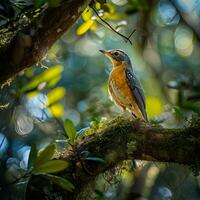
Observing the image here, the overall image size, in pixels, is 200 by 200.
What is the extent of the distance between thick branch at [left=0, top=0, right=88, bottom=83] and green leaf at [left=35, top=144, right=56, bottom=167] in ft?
1.59

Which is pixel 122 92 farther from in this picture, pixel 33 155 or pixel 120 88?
pixel 33 155

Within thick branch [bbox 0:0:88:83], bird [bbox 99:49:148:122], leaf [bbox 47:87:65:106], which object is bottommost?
bird [bbox 99:49:148:122]

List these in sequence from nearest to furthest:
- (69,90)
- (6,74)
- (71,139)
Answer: (6,74) → (71,139) → (69,90)

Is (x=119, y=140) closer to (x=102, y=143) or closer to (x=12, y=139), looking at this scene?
(x=102, y=143)

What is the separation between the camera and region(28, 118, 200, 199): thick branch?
3.00 meters

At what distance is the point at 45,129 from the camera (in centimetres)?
531

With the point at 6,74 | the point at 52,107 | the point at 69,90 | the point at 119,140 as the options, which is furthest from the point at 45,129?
the point at 6,74

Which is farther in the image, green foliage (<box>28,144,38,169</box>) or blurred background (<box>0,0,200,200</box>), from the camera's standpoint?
blurred background (<box>0,0,200,200</box>)

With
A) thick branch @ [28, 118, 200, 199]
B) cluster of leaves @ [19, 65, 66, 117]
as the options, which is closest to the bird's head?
cluster of leaves @ [19, 65, 66, 117]

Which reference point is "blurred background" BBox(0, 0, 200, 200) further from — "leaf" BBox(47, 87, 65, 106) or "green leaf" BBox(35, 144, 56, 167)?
"green leaf" BBox(35, 144, 56, 167)

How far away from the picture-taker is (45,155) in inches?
95.2

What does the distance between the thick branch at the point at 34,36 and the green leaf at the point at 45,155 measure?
0.48 metres

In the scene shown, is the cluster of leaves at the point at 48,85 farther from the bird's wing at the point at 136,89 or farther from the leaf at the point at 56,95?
the bird's wing at the point at 136,89

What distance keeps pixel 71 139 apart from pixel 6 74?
0.55 meters
